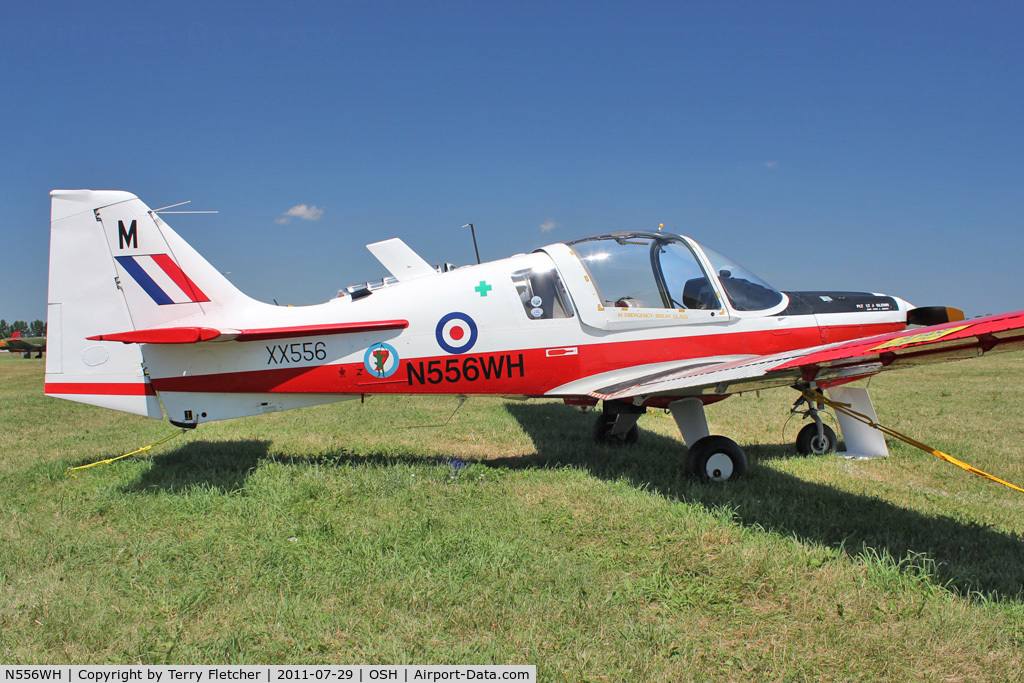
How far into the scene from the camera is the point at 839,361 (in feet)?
14.1

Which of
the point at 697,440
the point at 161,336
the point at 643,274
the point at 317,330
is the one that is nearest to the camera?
the point at 161,336

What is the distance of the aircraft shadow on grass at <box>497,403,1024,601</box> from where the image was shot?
11.3 ft

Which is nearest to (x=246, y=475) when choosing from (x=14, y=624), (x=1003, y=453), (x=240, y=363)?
(x=240, y=363)

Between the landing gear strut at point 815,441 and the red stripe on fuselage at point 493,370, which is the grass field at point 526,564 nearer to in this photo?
the landing gear strut at point 815,441

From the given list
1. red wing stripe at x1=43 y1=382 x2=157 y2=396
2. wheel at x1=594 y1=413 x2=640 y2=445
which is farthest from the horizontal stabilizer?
wheel at x1=594 y1=413 x2=640 y2=445

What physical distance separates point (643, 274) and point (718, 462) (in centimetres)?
194

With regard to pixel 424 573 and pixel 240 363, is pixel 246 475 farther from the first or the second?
pixel 424 573

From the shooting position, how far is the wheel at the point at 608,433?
7332 millimetres

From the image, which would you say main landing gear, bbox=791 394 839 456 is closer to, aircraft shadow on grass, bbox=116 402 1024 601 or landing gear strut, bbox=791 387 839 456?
landing gear strut, bbox=791 387 839 456

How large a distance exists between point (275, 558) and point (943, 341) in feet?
14.2

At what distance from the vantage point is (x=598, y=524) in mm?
4180

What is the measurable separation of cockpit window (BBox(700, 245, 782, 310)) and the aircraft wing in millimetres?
581

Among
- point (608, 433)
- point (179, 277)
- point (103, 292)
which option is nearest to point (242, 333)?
point (179, 277)

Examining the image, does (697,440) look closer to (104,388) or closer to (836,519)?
(836,519)
